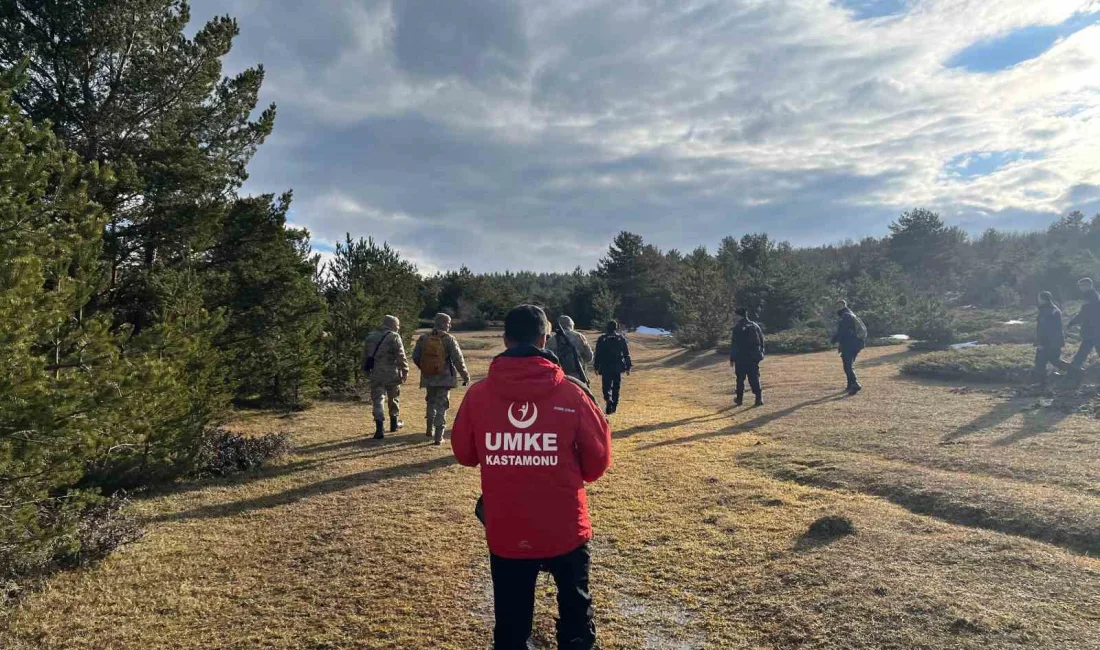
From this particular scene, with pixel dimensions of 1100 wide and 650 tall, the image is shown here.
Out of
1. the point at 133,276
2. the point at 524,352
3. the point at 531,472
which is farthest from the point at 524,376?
the point at 133,276

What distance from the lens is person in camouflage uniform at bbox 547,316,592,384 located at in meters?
9.26

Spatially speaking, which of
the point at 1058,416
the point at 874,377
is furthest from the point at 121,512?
the point at 874,377

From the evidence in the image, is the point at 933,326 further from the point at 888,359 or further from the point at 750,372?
the point at 750,372

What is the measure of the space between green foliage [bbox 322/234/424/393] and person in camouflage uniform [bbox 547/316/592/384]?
689 cm

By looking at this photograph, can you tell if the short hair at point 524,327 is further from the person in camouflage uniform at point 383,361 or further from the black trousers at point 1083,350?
the black trousers at point 1083,350

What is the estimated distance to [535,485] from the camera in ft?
9.30

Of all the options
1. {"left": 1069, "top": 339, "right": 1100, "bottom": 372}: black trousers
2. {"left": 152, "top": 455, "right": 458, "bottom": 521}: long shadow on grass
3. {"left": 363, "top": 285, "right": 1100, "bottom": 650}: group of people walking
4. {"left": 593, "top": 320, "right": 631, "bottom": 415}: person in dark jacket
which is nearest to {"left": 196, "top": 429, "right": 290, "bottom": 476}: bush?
{"left": 152, "top": 455, "right": 458, "bottom": 521}: long shadow on grass

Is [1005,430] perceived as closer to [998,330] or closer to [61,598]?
[61,598]

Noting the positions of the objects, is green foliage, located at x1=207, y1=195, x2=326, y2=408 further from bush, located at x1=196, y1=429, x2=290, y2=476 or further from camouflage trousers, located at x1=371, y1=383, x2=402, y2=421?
camouflage trousers, located at x1=371, y1=383, x2=402, y2=421

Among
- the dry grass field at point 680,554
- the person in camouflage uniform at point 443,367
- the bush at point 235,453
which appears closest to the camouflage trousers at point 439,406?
the person in camouflage uniform at point 443,367

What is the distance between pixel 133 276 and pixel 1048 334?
16.1m

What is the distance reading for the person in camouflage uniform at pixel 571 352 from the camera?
926 centimetres

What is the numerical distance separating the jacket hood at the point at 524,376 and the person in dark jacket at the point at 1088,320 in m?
12.8

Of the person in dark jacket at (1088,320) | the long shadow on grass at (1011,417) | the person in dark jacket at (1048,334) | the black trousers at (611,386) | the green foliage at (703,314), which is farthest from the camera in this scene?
the green foliage at (703,314)
